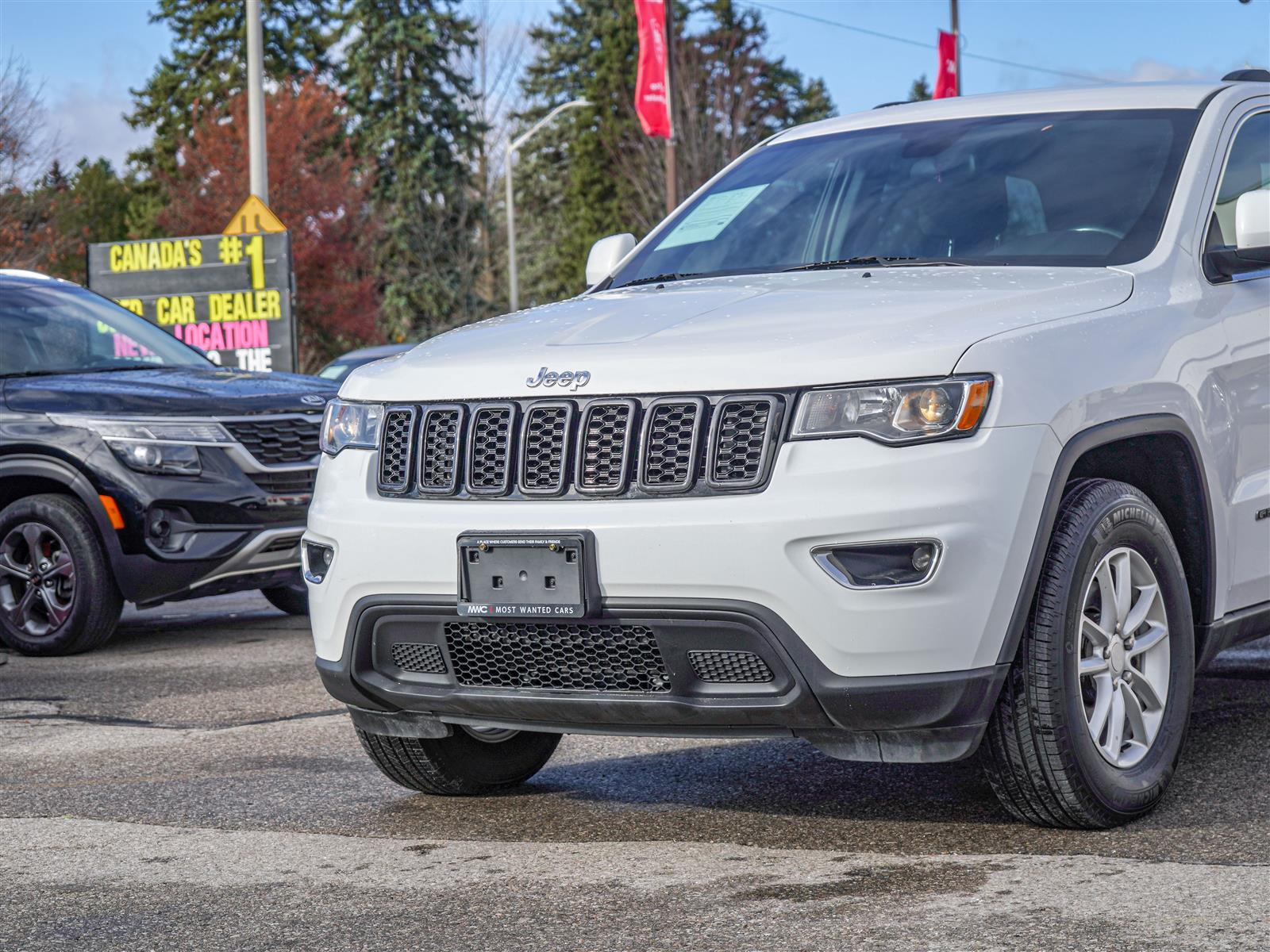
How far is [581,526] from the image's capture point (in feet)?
13.4

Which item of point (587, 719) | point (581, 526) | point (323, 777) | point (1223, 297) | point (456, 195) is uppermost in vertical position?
point (456, 195)

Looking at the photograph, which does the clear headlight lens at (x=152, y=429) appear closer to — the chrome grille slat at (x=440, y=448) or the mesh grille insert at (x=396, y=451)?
the mesh grille insert at (x=396, y=451)

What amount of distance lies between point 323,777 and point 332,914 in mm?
1568

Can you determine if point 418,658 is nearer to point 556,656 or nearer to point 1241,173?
point 556,656

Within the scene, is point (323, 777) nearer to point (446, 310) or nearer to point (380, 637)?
point (380, 637)

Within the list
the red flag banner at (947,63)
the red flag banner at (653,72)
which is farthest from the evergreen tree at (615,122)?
the red flag banner at (653,72)

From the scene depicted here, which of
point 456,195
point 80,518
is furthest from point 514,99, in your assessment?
point 80,518

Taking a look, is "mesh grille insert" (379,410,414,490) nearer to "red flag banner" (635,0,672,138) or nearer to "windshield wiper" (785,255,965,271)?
"windshield wiper" (785,255,965,271)

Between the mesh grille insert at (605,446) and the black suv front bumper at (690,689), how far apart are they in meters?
0.29

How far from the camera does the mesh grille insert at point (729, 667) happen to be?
4.07 metres

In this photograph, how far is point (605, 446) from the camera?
4.13 meters

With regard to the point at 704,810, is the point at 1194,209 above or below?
above

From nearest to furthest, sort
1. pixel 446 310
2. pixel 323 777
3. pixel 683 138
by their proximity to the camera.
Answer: pixel 323 777 → pixel 683 138 → pixel 446 310

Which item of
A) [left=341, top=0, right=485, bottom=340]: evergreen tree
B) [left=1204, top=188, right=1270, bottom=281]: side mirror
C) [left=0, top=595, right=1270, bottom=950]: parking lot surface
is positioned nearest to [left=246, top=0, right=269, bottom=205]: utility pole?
[left=0, top=595, right=1270, bottom=950]: parking lot surface
